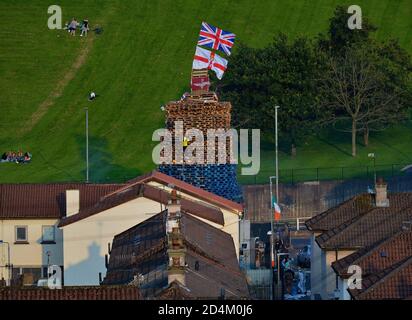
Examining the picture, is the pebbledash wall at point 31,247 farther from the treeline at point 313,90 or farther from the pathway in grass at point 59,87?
the pathway in grass at point 59,87

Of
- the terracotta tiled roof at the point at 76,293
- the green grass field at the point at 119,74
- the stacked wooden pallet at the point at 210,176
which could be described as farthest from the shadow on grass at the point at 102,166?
the terracotta tiled roof at the point at 76,293

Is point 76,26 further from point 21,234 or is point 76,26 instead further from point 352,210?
point 352,210

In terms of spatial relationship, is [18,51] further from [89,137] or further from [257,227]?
[257,227]

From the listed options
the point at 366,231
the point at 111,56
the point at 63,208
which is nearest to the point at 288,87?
the point at 111,56

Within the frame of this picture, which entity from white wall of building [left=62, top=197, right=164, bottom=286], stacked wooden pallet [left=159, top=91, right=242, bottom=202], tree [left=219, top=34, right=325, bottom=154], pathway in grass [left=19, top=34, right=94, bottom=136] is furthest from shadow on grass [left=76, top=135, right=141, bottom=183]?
white wall of building [left=62, top=197, right=164, bottom=286]

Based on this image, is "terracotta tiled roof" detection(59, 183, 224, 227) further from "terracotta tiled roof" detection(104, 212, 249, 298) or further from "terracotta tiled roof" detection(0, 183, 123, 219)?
"terracotta tiled roof" detection(0, 183, 123, 219)
